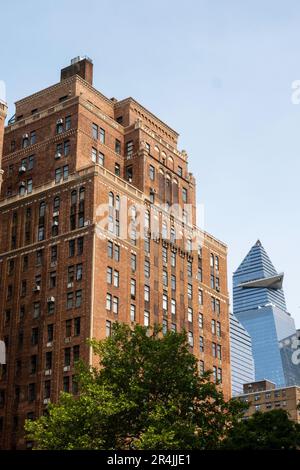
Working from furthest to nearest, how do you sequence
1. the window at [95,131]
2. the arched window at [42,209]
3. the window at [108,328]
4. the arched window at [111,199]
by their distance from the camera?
the window at [95,131] < the arched window at [42,209] < the arched window at [111,199] < the window at [108,328]

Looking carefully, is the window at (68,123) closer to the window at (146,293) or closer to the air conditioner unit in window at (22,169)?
the air conditioner unit in window at (22,169)

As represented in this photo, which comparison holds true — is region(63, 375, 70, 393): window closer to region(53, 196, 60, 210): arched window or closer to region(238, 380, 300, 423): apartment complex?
region(53, 196, 60, 210): arched window

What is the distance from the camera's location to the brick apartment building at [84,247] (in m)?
87.0

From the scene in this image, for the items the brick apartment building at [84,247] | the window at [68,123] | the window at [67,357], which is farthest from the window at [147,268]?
the window at [68,123]

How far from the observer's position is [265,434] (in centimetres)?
5528

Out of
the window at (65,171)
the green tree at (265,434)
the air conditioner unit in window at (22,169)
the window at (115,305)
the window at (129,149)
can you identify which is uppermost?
the window at (129,149)

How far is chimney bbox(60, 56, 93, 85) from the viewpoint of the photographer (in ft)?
346

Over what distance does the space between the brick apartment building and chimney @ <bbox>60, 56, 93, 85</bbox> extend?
0.51ft

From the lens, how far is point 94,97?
104 metres

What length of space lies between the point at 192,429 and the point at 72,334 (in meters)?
32.3

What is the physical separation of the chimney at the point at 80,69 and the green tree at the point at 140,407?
2085 inches

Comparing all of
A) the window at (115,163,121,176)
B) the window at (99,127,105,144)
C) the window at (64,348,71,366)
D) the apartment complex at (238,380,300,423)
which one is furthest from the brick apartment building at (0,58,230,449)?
the apartment complex at (238,380,300,423)

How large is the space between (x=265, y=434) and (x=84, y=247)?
128 feet

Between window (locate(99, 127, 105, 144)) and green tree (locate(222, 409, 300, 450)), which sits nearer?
green tree (locate(222, 409, 300, 450))
